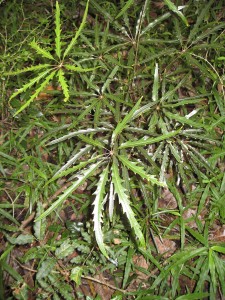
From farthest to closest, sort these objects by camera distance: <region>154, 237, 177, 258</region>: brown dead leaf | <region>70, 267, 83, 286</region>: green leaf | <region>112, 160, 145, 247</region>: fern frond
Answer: <region>154, 237, 177, 258</region>: brown dead leaf → <region>70, 267, 83, 286</region>: green leaf → <region>112, 160, 145, 247</region>: fern frond

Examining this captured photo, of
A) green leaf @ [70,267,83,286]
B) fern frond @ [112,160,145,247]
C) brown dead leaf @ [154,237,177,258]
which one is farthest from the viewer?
brown dead leaf @ [154,237,177,258]

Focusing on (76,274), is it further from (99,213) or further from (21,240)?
(99,213)

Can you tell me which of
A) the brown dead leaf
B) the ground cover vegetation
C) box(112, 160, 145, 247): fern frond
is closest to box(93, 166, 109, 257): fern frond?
box(112, 160, 145, 247): fern frond

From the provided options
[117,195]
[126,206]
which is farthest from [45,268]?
[126,206]

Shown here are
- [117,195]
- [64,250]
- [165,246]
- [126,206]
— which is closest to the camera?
[126,206]

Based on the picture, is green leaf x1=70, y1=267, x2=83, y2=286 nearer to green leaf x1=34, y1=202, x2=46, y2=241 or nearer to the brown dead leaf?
green leaf x1=34, y1=202, x2=46, y2=241

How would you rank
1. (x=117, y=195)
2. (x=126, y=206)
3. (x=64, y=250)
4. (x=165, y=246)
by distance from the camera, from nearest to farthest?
(x=126, y=206) → (x=117, y=195) → (x=64, y=250) → (x=165, y=246)

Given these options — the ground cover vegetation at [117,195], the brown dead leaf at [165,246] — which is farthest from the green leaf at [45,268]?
the brown dead leaf at [165,246]

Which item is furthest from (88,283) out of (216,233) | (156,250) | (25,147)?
(25,147)

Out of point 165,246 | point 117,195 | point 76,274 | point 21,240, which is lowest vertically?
point 165,246

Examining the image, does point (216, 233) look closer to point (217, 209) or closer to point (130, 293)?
point (217, 209)

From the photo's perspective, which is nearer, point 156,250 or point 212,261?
point 212,261

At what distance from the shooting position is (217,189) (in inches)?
75.1

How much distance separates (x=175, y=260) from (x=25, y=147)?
129cm
